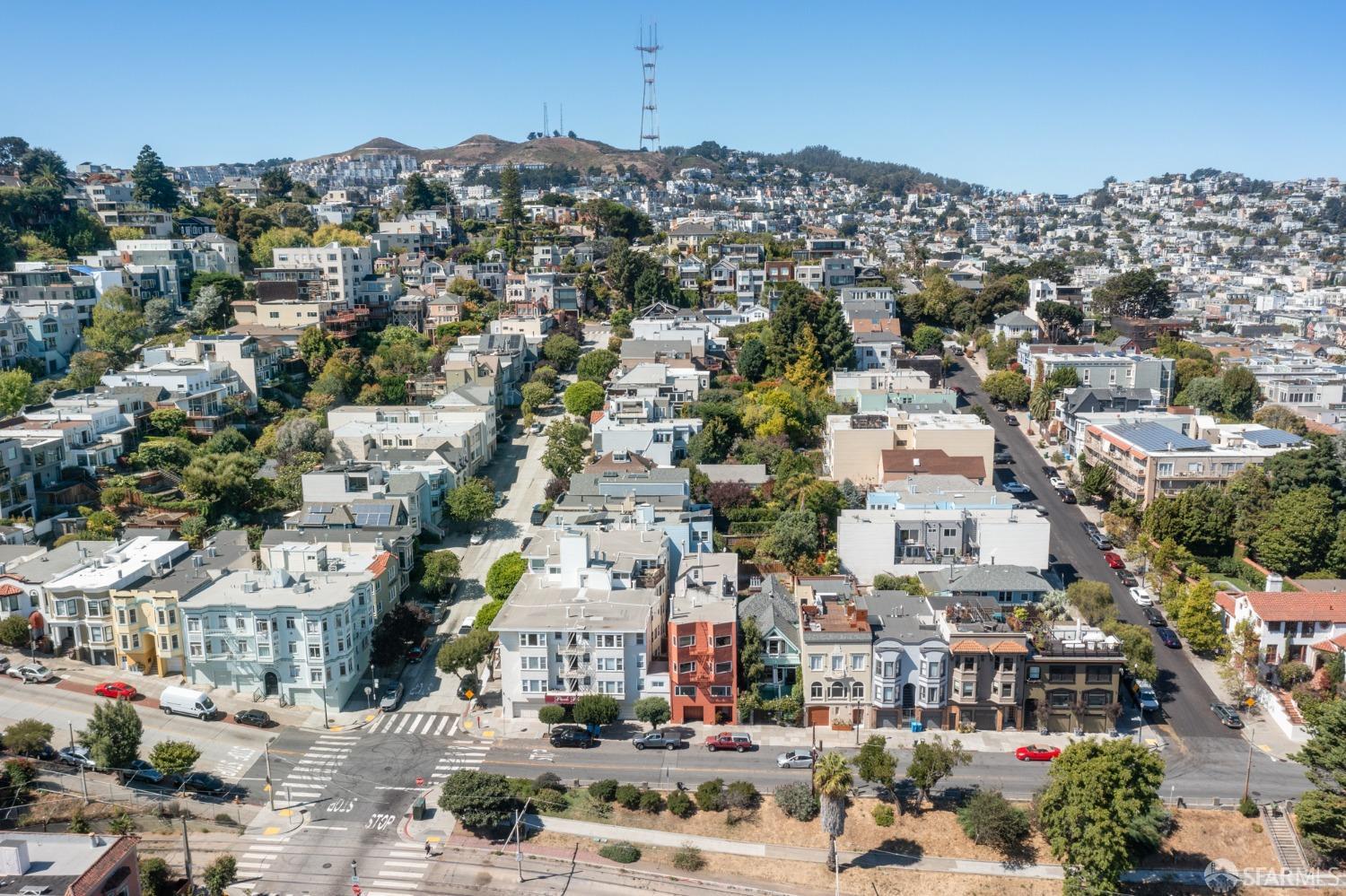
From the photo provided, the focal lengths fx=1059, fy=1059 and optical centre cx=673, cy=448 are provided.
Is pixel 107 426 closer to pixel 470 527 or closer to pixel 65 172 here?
pixel 470 527

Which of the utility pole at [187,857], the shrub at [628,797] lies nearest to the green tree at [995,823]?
the shrub at [628,797]

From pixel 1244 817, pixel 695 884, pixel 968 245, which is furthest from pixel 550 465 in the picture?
pixel 968 245

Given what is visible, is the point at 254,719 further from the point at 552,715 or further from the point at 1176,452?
the point at 1176,452

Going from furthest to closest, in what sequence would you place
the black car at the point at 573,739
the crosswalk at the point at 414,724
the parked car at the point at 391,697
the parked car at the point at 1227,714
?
the parked car at the point at 391,697, the parked car at the point at 1227,714, the crosswalk at the point at 414,724, the black car at the point at 573,739

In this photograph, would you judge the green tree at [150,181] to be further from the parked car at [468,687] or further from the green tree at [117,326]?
the parked car at [468,687]

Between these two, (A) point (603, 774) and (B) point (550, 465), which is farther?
(B) point (550, 465)

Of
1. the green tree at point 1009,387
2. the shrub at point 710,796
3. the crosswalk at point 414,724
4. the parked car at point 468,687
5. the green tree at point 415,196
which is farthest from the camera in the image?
the green tree at point 415,196

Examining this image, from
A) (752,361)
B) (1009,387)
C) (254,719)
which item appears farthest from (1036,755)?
(752,361)
